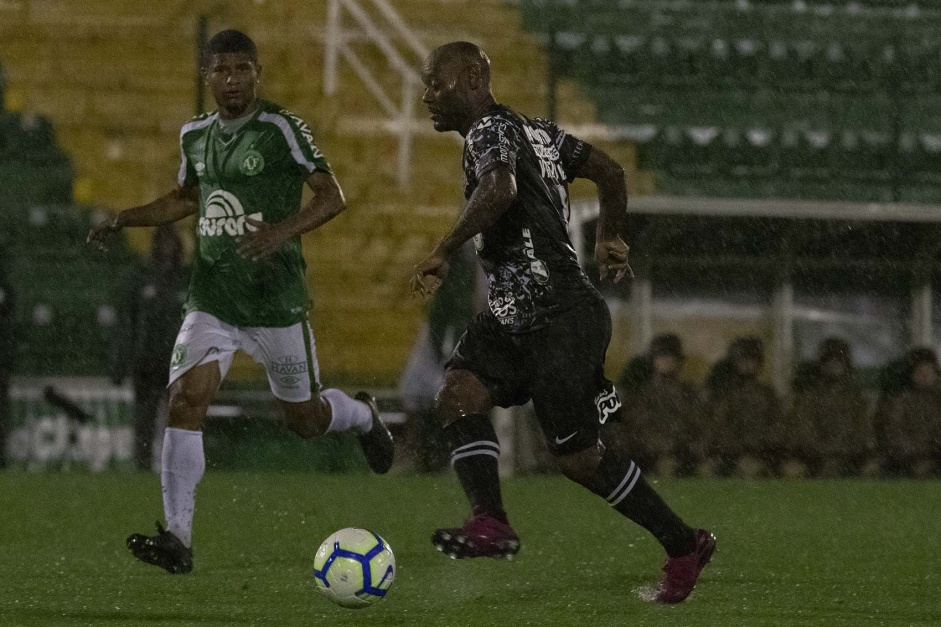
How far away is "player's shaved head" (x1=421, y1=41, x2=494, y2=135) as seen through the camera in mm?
5609

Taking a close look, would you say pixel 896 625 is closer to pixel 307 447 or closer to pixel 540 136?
pixel 540 136

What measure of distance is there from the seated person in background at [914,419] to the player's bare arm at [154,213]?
759 centimetres

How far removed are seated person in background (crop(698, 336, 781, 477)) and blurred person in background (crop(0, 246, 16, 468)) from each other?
5.28 metres

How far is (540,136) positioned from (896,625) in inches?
78.2

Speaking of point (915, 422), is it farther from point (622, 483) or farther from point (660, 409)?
point (622, 483)

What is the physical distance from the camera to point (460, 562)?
719 cm

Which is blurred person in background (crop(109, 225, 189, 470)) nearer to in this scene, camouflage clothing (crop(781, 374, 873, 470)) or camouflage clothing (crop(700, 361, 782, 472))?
camouflage clothing (crop(700, 361, 782, 472))

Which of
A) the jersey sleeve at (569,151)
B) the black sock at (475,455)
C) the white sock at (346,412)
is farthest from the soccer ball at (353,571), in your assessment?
the white sock at (346,412)

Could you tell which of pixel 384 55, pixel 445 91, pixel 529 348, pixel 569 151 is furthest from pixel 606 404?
pixel 384 55

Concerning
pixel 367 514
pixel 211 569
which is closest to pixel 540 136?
pixel 211 569

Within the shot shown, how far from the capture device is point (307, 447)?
12.9m

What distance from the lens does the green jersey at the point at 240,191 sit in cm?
661

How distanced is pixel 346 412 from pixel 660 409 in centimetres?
497

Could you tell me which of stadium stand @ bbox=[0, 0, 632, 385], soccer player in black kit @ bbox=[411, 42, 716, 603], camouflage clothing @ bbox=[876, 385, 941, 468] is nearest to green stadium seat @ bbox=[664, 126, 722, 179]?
stadium stand @ bbox=[0, 0, 632, 385]
